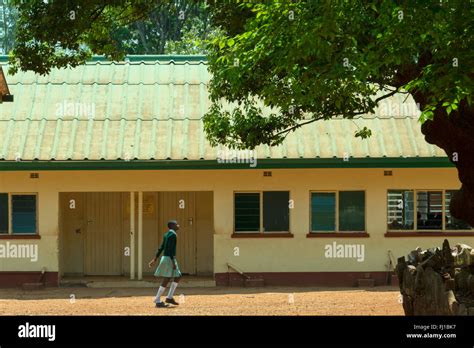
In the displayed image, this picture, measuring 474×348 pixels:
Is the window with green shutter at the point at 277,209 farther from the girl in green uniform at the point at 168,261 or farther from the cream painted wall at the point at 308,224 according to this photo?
the girl in green uniform at the point at 168,261

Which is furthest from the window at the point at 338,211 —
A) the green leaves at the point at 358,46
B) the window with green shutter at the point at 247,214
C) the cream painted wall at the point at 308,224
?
the green leaves at the point at 358,46

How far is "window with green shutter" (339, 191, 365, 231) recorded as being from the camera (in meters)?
25.0

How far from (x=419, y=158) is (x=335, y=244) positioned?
2.88m

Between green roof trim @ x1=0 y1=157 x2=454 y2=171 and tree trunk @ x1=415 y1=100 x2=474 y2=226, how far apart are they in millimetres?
10008

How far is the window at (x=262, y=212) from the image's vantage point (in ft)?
81.7

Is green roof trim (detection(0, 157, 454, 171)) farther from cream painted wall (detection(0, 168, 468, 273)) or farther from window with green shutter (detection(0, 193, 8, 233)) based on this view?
window with green shutter (detection(0, 193, 8, 233))

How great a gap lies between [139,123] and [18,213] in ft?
12.2

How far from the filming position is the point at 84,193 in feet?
87.8

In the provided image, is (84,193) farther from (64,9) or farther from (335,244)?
(64,9)

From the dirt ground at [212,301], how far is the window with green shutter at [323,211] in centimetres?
172

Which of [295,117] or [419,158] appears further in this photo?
[419,158]

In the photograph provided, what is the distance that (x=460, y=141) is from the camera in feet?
44.7

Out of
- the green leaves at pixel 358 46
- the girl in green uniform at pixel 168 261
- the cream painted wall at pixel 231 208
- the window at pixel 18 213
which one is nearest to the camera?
the green leaves at pixel 358 46
